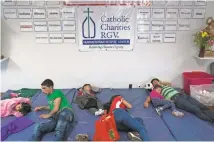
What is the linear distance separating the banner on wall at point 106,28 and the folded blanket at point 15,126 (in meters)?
1.47

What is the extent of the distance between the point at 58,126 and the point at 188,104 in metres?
1.75

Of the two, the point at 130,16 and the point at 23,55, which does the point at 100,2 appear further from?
the point at 23,55

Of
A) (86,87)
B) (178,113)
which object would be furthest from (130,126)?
(86,87)

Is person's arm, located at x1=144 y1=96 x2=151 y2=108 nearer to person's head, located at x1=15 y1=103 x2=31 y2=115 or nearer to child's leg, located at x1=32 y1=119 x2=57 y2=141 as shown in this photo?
child's leg, located at x1=32 y1=119 x2=57 y2=141

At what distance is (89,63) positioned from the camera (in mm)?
3441

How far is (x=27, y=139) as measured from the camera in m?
2.13

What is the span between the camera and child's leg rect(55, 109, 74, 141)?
82.4 inches

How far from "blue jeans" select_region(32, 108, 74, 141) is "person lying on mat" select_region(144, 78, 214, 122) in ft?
3.75

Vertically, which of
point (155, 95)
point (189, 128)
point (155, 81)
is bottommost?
point (189, 128)

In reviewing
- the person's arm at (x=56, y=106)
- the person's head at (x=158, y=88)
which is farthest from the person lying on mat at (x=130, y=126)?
the person's head at (x=158, y=88)

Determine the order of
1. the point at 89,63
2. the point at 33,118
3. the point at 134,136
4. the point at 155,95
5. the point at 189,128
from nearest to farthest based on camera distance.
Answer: the point at 134,136 → the point at 189,128 → the point at 33,118 → the point at 155,95 → the point at 89,63

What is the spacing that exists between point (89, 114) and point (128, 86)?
1125mm

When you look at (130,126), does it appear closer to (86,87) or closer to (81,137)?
(81,137)

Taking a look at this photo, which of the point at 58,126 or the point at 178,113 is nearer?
the point at 58,126
